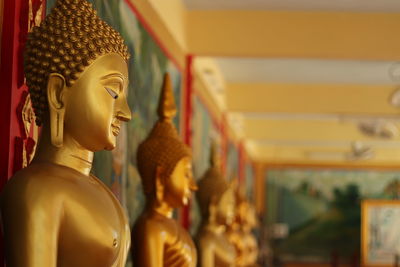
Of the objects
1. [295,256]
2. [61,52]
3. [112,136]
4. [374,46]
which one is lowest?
[295,256]

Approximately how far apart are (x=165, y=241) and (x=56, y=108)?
1539mm

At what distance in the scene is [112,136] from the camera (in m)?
2.74

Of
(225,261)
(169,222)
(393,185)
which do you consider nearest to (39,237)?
(169,222)

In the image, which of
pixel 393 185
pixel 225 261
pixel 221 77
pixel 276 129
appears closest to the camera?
pixel 225 261

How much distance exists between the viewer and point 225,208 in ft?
19.7

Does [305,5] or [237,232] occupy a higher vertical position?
[305,5]

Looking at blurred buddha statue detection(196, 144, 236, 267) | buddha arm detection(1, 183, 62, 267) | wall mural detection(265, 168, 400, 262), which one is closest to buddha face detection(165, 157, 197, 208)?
blurred buddha statue detection(196, 144, 236, 267)

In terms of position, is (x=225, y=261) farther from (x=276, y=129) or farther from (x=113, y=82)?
(x=276, y=129)

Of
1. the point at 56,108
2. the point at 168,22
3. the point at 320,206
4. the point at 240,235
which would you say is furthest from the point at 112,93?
the point at 320,206

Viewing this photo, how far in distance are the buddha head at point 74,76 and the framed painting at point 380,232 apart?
57.1 ft

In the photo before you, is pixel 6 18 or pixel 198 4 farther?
pixel 198 4

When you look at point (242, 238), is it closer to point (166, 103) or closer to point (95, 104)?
point (166, 103)

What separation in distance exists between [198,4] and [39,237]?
482 cm

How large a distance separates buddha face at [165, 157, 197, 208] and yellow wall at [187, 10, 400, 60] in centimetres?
301
